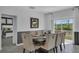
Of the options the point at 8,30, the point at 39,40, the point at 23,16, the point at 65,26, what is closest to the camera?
the point at 8,30

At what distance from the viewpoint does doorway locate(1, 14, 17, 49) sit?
2.33 m

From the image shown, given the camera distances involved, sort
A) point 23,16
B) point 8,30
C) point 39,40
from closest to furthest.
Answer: point 8,30 → point 23,16 → point 39,40

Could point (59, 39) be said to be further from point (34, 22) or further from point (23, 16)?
point (23, 16)

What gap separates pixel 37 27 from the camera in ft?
8.76

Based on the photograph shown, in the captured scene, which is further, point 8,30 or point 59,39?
point 59,39

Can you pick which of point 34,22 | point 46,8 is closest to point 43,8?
point 46,8

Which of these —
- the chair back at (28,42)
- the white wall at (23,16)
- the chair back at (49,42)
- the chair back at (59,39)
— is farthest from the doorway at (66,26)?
the chair back at (28,42)

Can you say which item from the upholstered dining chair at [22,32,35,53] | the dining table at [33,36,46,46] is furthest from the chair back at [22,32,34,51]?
the dining table at [33,36,46,46]

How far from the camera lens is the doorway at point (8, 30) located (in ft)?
7.66

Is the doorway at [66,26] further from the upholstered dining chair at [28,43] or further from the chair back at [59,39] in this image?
the upholstered dining chair at [28,43]

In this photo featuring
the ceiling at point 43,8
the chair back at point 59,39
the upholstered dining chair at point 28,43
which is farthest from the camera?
the chair back at point 59,39

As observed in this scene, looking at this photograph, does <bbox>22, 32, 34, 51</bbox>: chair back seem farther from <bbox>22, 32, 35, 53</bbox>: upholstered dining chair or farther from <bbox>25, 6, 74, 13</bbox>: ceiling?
<bbox>25, 6, 74, 13</bbox>: ceiling

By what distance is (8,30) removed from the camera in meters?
2.34
